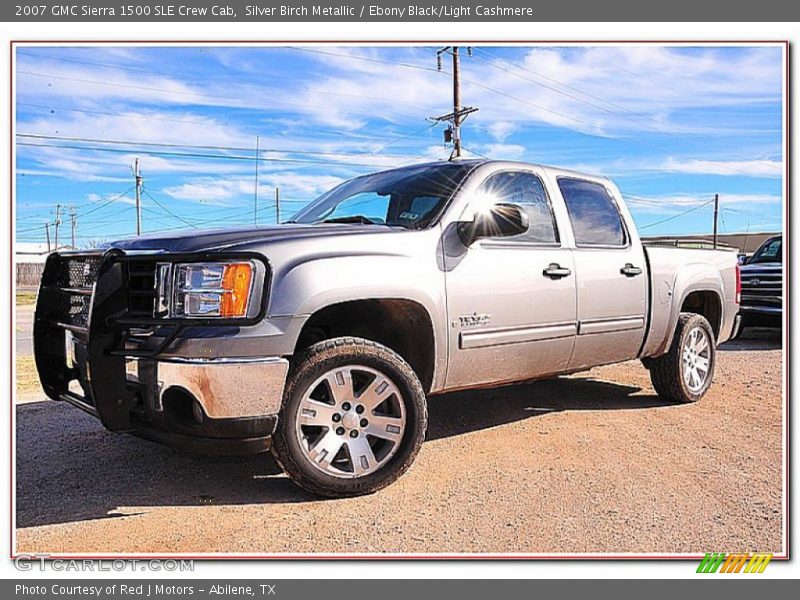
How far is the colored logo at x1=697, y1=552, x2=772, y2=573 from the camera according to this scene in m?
3.25

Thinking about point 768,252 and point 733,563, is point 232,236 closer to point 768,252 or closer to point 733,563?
point 733,563

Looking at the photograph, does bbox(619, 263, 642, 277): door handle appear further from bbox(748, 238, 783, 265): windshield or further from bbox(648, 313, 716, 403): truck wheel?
bbox(748, 238, 783, 265): windshield

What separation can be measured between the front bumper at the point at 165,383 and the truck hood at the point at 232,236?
0.22 m

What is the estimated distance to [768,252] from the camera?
11398 millimetres

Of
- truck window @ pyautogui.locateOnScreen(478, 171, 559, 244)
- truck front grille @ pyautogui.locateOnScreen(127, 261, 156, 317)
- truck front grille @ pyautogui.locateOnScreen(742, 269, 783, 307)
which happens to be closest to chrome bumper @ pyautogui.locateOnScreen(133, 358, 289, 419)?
truck front grille @ pyautogui.locateOnScreen(127, 261, 156, 317)

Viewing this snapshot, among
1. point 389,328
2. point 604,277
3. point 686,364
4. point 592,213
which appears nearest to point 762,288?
point 686,364

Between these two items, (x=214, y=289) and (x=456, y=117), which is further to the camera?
(x=456, y=117)

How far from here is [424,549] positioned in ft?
11.1

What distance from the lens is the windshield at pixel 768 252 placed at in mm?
11148

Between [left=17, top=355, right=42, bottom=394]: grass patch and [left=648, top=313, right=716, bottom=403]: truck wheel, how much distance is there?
5.74 meters

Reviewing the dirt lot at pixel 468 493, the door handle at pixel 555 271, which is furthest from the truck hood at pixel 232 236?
the dirt lot at pixel 468 493

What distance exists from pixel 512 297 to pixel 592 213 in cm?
135

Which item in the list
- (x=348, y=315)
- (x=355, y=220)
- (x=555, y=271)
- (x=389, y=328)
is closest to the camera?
(x=348, y=315)
